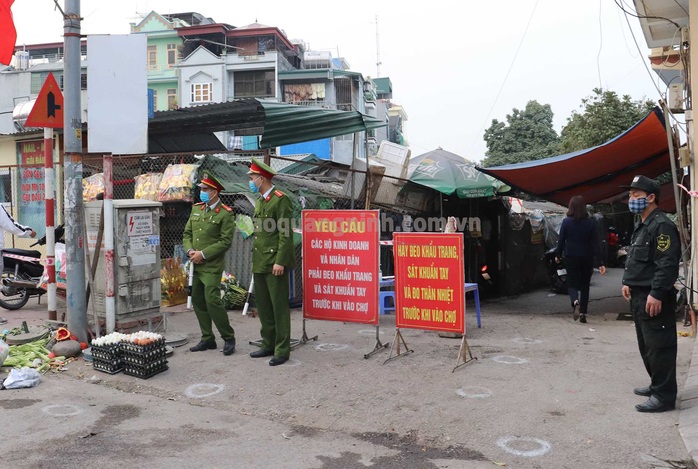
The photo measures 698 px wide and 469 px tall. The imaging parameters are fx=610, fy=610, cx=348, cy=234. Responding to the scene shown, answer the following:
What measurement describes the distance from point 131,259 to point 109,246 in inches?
18.5

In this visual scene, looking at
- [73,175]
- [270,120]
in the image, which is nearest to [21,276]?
[73,175]

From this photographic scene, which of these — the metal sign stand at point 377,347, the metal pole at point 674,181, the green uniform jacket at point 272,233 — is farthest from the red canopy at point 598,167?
the green uniform jacket at point 272,233

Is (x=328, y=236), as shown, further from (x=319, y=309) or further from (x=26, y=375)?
(x=26, y=375)

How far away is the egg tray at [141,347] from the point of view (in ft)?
19.6

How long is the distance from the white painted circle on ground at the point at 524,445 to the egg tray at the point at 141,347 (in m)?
3.51

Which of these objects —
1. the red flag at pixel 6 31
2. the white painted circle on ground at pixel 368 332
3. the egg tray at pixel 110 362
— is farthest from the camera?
the white painted circle on ground at pixel 368 332

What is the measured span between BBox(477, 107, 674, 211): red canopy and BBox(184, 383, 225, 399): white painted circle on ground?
215 inches

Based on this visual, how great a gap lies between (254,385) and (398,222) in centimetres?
654

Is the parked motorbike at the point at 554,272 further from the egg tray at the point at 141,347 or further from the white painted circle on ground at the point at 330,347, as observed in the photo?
the egg tray at the point at 141,347

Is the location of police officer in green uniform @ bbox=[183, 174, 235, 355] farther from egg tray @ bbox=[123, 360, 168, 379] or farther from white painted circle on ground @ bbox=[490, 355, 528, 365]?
white painted circle on ground @ bbox=[490, 355, 528, 365]

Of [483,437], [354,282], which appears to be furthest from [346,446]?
[354,282]

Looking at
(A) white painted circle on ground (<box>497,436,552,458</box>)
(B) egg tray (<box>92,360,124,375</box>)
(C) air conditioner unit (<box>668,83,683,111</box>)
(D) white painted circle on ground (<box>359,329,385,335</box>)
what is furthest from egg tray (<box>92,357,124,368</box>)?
(C) air conditioner unit (<box>668,83,683,111</box>)

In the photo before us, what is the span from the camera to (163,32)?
44969mm

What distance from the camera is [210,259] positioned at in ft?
22.1
